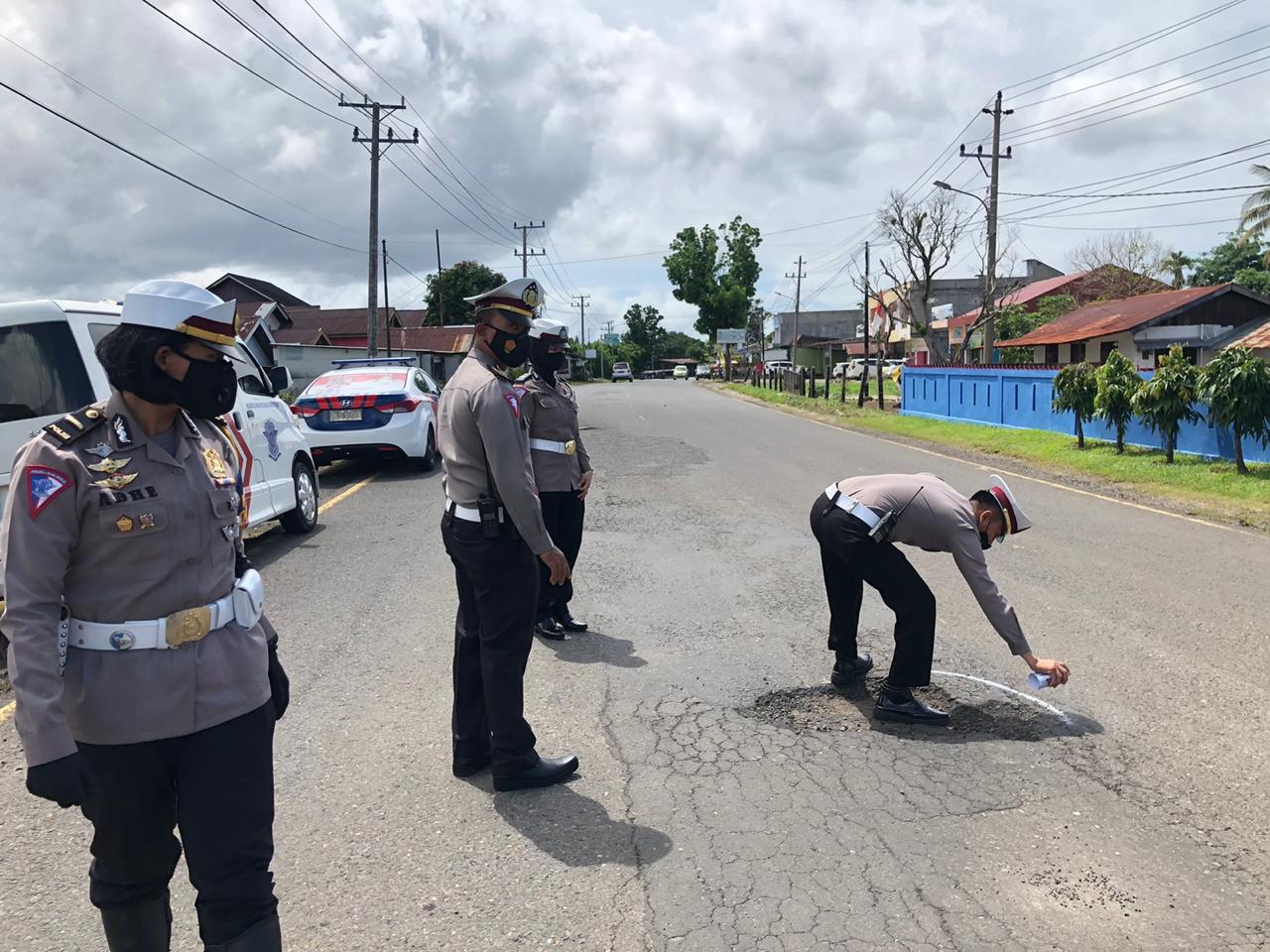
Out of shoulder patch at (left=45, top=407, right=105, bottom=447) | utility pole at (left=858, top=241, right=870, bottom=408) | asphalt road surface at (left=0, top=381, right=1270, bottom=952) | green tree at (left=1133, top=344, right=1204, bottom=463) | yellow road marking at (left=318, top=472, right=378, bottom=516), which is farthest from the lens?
utility pole at (left=858, top=241, right=870, bottom=408)

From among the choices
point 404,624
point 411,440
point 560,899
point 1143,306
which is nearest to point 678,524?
point 404,624

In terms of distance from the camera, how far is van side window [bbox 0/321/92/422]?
5.77 metres

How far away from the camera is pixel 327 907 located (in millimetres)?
2969

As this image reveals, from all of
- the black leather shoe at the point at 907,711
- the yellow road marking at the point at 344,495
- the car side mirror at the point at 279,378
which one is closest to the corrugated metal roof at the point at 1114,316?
the yellow road marking at the point at 344,495

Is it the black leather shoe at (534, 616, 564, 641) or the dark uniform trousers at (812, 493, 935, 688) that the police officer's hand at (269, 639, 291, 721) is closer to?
the dark uniform trousers at (812, 493, 935, 688)

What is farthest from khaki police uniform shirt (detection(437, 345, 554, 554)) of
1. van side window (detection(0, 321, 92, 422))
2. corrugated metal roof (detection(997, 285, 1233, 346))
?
corrugated metal roof (detection(997, 285, 1233, 346))

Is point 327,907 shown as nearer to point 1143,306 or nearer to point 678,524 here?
point 678,524

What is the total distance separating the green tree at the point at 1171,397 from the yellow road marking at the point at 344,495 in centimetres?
1197

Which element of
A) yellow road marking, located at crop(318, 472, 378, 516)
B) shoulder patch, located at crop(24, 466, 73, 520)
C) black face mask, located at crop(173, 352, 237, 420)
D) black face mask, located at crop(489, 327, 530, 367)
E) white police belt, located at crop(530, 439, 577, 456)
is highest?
black face mask, located at crop(489, 327, 530, 367)

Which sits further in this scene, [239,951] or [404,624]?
[404,624]

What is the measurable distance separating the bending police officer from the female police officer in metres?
2.81

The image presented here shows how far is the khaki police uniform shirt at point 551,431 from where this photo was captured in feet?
18.8

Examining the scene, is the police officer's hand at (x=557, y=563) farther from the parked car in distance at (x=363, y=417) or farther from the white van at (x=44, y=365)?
the parked car in distance at (x=363, y=417)

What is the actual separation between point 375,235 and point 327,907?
2708cm
